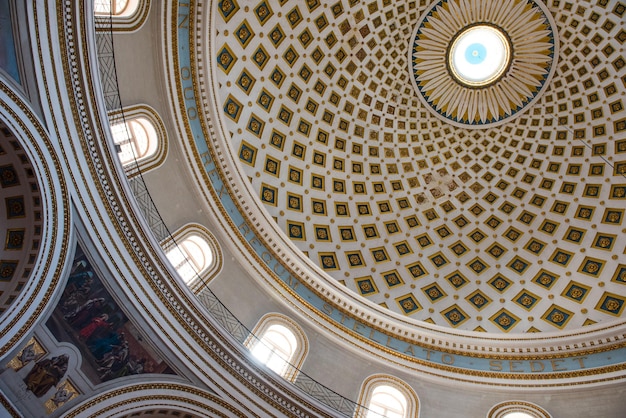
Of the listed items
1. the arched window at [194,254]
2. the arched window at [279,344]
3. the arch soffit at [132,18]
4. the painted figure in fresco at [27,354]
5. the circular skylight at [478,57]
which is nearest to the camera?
the painted figure in fresco at [27,354]

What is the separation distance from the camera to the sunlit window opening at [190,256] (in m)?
13.6

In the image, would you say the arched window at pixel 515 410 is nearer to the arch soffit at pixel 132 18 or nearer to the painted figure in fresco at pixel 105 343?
the painted figure in fresco at pixel 105 343

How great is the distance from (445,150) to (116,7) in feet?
50.5

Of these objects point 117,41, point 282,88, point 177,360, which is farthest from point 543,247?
point 117,41

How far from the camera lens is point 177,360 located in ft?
36.3

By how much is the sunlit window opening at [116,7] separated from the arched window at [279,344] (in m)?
9.49

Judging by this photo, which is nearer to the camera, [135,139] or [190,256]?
[135,139]

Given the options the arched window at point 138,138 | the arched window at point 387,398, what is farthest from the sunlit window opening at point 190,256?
the arched window at point 387,398

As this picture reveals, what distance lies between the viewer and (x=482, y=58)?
22.2 meters

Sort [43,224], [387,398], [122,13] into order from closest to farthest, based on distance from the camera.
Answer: [43,224] → [122,13] → [387,398]

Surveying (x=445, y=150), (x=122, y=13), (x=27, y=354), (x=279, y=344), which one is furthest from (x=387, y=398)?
(x=122, y=13)

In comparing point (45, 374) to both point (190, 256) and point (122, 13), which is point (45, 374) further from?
point (122, 13)

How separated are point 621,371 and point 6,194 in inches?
677

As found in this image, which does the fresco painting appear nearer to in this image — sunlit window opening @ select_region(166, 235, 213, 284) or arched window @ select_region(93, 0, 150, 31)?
sunlit window opening @ select_region(166, 235, 213, 284)
